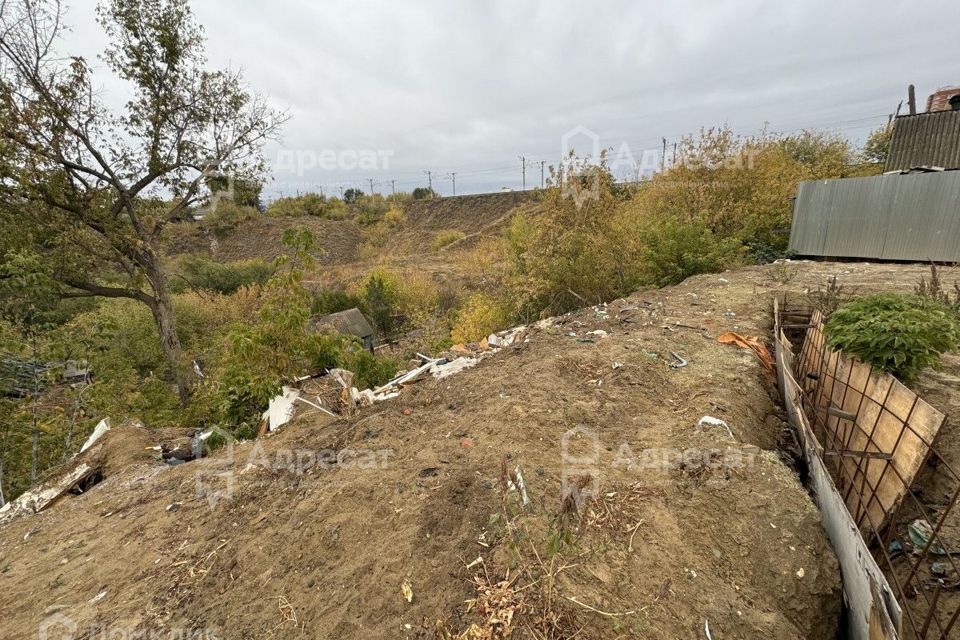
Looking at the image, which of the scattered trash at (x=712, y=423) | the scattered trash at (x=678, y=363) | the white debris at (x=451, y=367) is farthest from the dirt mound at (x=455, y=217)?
the scattered trash at (x=712, y=423)

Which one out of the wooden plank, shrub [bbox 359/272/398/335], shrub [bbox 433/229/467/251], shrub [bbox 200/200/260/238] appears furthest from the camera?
shrub [bbox 200/200/260/238]

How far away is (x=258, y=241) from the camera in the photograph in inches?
1287

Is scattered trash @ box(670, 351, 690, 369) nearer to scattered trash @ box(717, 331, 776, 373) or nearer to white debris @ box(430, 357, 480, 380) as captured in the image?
scattered trash @ box(717, 331, 776, 373)

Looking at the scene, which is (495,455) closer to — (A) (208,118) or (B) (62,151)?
(B) (62,151)

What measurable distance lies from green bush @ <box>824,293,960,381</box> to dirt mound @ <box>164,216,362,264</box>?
31.6 metres

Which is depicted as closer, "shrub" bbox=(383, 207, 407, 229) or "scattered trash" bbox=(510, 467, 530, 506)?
"scattered trash" bbox=(510, 467, 530, 506)

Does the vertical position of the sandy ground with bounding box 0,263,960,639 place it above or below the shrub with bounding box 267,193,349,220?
below

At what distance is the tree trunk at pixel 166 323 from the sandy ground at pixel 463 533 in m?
5.82

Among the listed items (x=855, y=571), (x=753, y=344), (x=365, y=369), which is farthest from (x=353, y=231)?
(x=855, y=571)

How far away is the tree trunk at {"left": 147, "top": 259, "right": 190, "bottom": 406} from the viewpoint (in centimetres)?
800

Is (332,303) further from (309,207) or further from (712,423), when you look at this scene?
(309,207)

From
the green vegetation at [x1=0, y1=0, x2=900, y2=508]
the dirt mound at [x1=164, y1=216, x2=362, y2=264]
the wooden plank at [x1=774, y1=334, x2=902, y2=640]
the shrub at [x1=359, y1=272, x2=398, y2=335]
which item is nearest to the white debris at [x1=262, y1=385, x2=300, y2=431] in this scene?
the green vegetation at [x1=0, y1=0, x2=900, y2=508]

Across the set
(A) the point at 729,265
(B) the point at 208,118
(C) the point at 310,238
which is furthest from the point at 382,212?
(C) the point at 310,238

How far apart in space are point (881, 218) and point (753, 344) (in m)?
6.87
